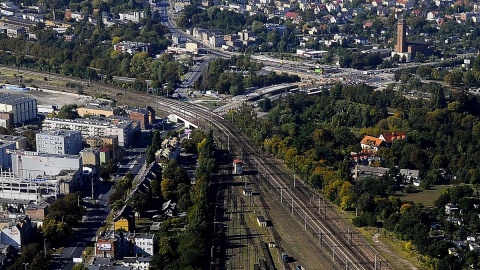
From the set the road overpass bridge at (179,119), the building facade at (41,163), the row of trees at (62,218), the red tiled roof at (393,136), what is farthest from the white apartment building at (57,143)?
the red tiled roof at (393,136)

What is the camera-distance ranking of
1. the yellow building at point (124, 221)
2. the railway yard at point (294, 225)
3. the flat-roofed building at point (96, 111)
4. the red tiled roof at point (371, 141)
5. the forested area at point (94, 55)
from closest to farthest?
the railway yard at point (294, 225) → the yellow building at point (124, 221) → the red tiled roof at point (371, 141) → the flat-roofed building at point (96, 111) → the forested area at point (94, 55)

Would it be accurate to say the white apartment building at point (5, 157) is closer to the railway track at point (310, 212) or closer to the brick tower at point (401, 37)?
the railway track at point (310, 212)

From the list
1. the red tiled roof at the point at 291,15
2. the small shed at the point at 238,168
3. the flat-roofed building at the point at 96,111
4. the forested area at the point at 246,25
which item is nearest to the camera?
the small shed at the point at 238,168

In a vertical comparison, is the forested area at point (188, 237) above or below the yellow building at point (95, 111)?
below

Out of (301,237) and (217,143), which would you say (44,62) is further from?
(301,237)

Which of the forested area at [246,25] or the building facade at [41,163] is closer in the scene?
the building facade at [41,163]

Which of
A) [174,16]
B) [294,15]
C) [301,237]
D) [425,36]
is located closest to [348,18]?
[294,15]

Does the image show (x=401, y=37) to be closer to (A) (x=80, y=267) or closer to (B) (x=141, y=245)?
(B) (x=141, y=245)
